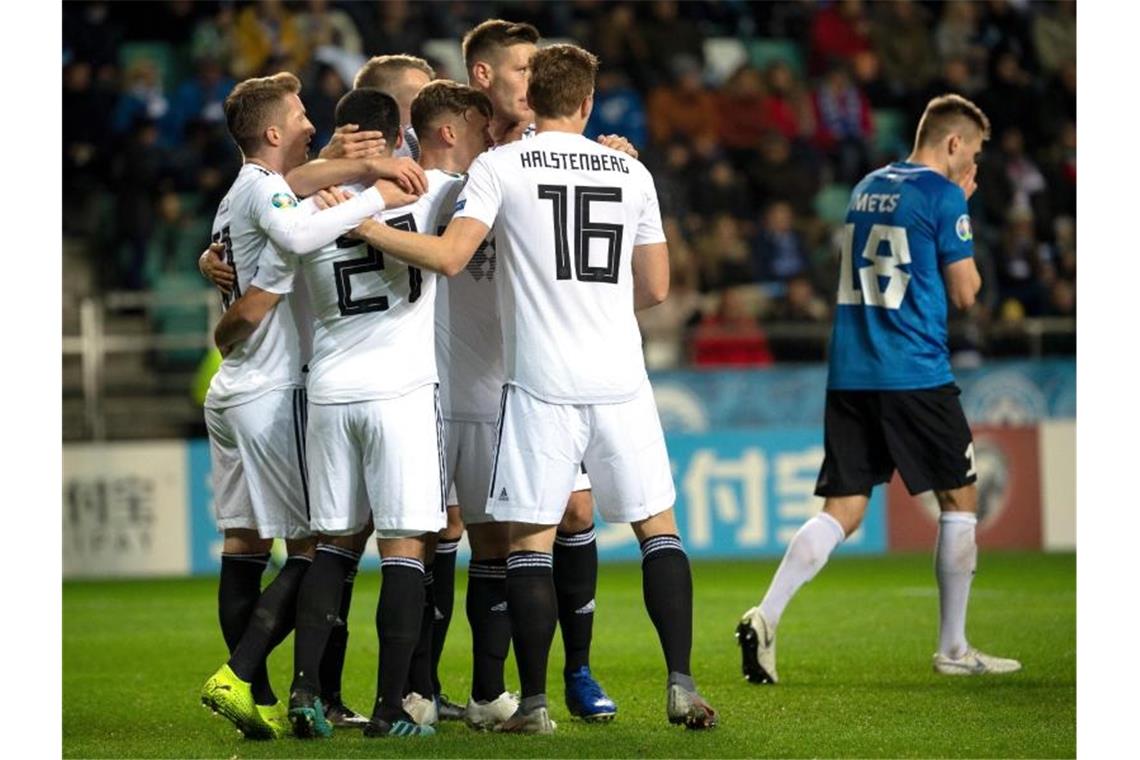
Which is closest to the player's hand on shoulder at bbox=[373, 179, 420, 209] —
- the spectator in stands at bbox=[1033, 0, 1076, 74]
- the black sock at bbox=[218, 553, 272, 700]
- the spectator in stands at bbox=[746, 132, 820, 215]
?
the black sock at bbox=[218, 553, 272, 700]

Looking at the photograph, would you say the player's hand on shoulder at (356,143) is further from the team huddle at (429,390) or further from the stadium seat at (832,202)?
the stadium seat at (832,202)

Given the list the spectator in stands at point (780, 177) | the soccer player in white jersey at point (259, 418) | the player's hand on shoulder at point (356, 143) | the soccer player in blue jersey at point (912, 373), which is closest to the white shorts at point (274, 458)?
the soccer player in white jersey at point (259, 418)

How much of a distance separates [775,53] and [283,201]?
42.3 feet

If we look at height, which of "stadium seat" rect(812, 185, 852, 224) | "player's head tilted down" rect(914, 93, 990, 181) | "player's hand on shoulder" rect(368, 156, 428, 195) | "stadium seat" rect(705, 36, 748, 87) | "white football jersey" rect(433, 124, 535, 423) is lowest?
"white football jersey" rect(433, 124, 535, 423)

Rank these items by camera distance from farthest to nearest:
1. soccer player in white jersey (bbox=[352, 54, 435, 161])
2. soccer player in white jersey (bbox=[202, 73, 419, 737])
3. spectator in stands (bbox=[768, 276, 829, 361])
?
spectator in stands (bbox=[768, 276, 829, 361]), soccer player in white jersey (bbox=[352, 54, 435, 161]), soccer player in white jersey (bbox=[202, 73, 419, 737])

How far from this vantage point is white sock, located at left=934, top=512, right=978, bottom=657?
724 cm

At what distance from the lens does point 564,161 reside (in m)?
5.60

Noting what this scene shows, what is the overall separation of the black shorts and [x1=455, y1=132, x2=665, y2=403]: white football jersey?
6.54 ft

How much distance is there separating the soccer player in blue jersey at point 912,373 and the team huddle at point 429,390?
1.58 metres

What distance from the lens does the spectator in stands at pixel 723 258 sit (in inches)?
592

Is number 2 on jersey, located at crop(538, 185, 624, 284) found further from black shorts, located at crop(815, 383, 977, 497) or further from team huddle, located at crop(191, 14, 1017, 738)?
black shorts, located at crop(815, 383, 977, 497)
